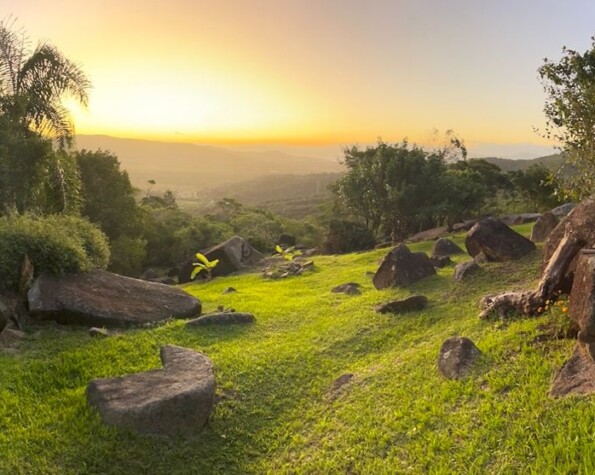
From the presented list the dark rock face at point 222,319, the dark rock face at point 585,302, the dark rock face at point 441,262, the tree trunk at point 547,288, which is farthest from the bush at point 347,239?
the dark rock face at point 585,302

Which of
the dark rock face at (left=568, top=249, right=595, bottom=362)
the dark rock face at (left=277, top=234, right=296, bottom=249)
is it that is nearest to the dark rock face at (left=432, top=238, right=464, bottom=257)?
the dark rock face at (left=568, top=249, right=595, bottom=362)

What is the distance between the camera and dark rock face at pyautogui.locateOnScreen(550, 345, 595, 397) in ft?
22.7

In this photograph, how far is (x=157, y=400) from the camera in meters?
8.28

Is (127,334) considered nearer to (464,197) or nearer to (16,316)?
(16,316)

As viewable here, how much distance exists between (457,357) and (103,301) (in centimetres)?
961

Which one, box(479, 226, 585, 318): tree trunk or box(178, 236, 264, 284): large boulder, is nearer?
box(479, 226, 585, 318): tree trunk

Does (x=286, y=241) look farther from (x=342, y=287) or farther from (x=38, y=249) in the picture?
(x=38, y=249)

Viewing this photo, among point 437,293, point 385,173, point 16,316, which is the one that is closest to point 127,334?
point 16,316

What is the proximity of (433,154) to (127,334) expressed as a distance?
3198cm

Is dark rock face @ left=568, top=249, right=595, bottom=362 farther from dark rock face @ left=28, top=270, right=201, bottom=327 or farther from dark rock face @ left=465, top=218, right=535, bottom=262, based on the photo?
dark rock face @ left=28, top=270, right=201, bottom=327

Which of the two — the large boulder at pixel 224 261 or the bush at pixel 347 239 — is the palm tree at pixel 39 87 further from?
the bush at pixel 347 239

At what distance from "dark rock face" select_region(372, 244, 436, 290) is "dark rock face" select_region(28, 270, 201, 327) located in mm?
6520

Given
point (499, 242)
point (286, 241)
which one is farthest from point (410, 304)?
point (286, 241)

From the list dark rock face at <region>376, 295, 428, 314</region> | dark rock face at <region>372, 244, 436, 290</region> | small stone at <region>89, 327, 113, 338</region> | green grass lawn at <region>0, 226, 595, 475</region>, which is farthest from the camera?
dark rock face at <region>372, 244, 436, 290</region>
